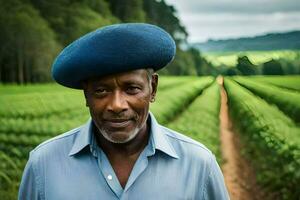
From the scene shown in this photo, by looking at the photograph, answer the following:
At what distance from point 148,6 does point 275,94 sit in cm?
106

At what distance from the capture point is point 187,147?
166cm

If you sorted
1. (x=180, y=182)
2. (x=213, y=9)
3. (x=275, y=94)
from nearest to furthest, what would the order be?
(x=180, y=182)
(x=275, y=94)
(x=213, y=9)

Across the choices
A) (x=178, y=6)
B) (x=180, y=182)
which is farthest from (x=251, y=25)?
(x=180, y=182)

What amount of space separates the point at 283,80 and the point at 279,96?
221mm

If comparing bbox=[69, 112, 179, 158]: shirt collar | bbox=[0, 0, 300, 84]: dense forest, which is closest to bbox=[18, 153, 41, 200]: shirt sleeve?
bbox=[69, 112, 179, 158]: shirt collar

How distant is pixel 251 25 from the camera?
3766 mm

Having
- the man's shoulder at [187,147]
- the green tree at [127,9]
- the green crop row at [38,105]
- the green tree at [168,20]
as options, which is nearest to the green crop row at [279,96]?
the green tree at [168,20]

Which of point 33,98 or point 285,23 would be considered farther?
point 33,98

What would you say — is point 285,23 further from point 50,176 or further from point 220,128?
point 50,176

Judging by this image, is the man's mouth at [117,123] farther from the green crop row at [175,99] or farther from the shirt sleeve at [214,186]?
the green crop row at [175,99]

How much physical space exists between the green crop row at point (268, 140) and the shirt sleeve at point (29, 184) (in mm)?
2063

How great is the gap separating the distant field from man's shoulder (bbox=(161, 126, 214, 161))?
2114 mm

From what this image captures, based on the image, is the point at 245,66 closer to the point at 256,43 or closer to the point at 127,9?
the point at 256,43

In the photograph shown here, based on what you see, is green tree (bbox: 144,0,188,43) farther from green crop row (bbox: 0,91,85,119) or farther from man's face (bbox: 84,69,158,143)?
man's face (bbox: 84,69,158,143)
